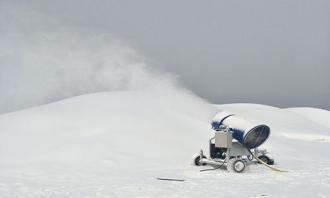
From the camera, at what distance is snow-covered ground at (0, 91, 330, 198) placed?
9930 mm

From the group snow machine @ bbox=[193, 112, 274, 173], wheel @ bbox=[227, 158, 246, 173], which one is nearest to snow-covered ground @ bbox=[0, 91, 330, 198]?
wheel @ bbox=[227, 158, 246, 173]

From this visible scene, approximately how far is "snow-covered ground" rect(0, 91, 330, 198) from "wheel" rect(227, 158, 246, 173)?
31 centimetres

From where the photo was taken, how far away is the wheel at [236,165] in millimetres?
12727

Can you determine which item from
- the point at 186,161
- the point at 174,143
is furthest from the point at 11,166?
the point at 174,143

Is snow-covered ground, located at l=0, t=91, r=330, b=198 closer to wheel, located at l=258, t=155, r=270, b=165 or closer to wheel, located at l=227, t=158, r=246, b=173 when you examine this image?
wheel, located at l=227, t=158, r=246, b=173

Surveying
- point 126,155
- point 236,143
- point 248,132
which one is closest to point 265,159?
point 236,143

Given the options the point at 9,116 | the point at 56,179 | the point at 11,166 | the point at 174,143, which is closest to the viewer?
the point at 56,179

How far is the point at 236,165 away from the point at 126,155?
4.72m

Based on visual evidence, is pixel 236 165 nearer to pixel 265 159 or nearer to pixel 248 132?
pixel 248 132

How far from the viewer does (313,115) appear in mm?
54156

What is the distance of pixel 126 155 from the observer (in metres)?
15.8

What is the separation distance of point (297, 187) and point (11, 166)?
8.77m

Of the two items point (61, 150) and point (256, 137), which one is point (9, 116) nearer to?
point (61, 150)

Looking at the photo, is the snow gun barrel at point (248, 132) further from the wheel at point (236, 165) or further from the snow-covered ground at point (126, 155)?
the snow-covered ground at point (126, 155)
